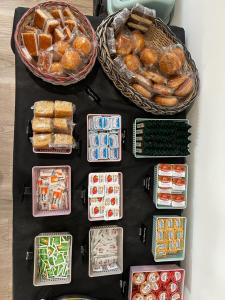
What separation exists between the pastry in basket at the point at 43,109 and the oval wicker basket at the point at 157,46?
0.36 metres

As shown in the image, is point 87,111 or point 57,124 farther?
point 87,111

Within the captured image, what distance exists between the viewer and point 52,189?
1623 millimetres

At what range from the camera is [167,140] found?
1.66m

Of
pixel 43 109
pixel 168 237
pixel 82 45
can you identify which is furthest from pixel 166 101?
pixel 168 237

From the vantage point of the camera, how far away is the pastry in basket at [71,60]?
61.3 inches

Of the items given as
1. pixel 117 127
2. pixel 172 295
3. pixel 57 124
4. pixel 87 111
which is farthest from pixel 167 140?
pixel 172 295

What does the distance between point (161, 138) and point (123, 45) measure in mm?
527

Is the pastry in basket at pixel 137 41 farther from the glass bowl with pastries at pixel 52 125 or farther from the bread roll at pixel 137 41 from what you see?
the glass bowl with pastries at pixel 52 125

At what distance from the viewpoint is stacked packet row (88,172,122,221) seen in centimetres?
164

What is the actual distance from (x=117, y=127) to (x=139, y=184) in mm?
353

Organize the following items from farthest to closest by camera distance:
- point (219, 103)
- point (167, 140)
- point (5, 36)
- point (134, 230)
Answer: point (5, 36)
point (134, 230)
point (167, 140)
point (219, 103)

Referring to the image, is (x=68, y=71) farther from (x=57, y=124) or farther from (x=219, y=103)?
(x=219, y=103)

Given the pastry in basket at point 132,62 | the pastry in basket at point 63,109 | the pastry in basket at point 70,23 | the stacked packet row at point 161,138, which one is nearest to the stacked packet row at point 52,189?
the pastry in basket at point 63,109

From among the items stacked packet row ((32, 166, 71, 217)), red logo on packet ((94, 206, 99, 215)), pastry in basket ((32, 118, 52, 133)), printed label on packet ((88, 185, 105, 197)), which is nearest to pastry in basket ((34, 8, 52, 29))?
pastry in basket ((32, 118, 52, 133))
